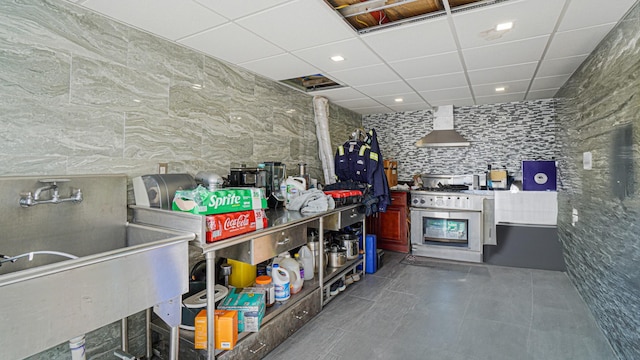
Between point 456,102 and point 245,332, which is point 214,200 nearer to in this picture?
point 245,332

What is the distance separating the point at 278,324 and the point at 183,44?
7.14ft

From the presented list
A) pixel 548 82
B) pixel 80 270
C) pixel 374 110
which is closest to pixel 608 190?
pixel 548 82

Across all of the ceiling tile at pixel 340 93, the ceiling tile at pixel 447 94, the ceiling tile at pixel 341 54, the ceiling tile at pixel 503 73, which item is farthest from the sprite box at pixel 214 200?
the ceiling tile at pixel 447 94

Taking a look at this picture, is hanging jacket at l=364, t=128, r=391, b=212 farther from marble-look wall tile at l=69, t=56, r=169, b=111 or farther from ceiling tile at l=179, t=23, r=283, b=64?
marble-look wall tile at l=69, t=56, r=169, b=111

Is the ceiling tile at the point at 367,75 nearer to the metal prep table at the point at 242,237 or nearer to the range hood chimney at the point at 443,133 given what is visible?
the metal prep table at the point at 242,237

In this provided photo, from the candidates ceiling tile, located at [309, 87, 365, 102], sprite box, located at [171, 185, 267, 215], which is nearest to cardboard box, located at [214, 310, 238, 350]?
sprite box, located at [171, 185, 267, 215]

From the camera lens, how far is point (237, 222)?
5.89ft

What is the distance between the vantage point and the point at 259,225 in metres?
1.94

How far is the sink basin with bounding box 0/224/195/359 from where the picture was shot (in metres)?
0.97

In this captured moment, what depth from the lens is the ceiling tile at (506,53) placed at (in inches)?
93.1

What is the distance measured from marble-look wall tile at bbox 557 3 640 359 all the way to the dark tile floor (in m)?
0.22

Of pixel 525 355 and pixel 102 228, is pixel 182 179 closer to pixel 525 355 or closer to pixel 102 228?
pixel 102 228

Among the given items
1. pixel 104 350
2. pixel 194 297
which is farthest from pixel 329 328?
pixel 104 350

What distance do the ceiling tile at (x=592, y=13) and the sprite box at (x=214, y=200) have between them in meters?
2.24
